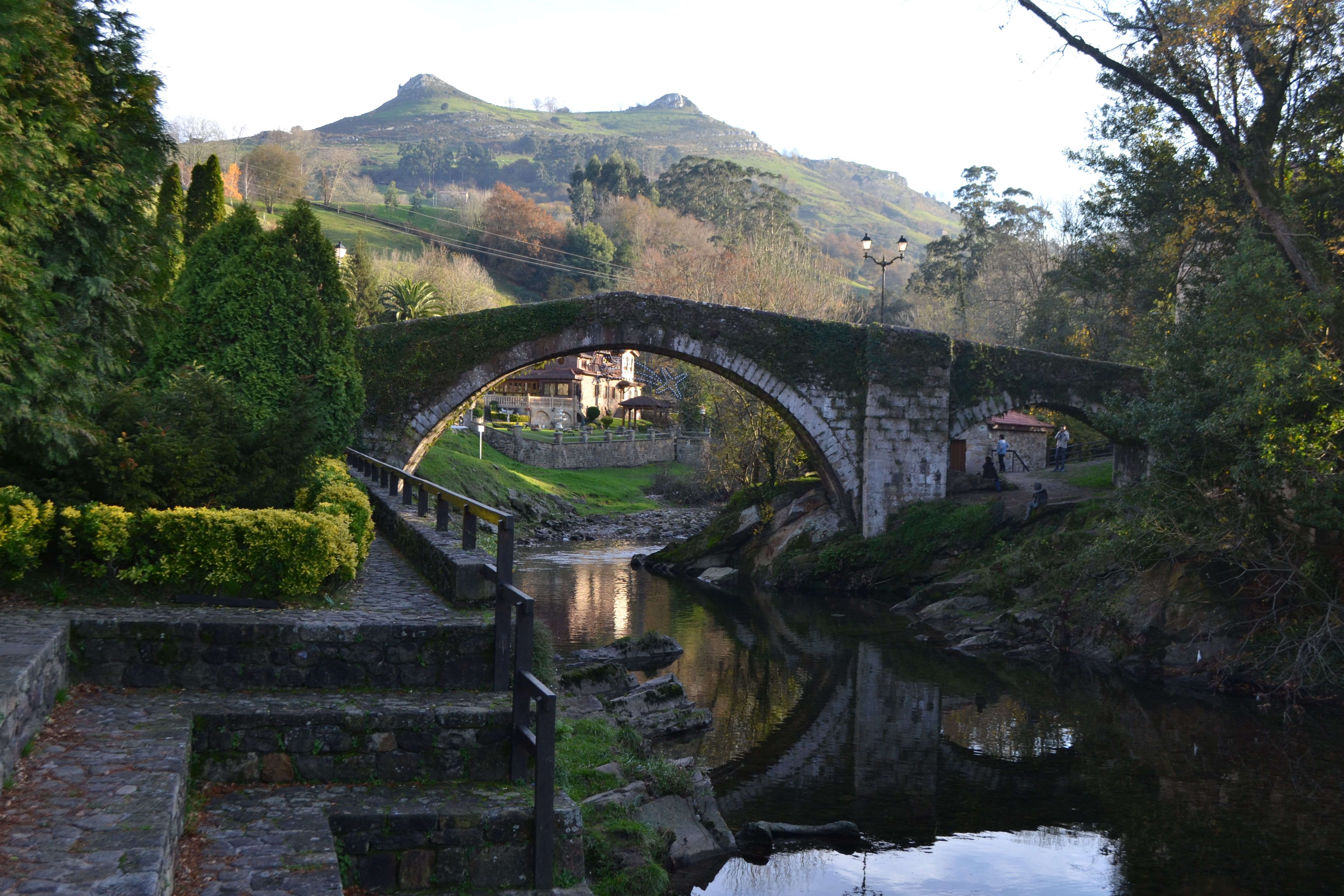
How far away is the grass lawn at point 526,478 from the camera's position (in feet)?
106

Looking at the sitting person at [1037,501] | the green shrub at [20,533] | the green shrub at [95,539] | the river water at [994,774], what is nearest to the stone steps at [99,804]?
the green shrub at [95,539]

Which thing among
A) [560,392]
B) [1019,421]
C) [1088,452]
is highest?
[1019,421]

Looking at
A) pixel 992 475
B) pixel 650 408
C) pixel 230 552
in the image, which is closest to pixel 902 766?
pixel 230 552

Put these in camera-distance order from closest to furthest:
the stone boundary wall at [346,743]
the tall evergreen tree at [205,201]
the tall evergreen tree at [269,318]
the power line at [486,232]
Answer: the stone boundary wall at [346,743] → the tall evergreen tree at [269,318] → the tall evergreen tree at [205,201] → the power line at [486,232]

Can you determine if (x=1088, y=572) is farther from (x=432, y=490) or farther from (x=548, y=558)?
(x=548, y=558)

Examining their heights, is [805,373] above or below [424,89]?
below

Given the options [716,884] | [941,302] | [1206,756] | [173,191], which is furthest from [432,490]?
[941,302]

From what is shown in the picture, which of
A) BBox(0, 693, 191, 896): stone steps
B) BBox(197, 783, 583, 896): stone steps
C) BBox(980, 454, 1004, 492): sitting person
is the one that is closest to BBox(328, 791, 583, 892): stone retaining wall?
BBox(197, 783, 583, 896): stone steps

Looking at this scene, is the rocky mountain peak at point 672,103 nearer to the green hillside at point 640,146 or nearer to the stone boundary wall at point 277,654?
the green hillside at point 640,146

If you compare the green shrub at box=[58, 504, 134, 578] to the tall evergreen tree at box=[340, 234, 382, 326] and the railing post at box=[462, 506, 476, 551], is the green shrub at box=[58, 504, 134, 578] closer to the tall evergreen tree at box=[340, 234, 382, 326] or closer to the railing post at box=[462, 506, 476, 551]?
the railing post at box=[462, 506, 476, 551]

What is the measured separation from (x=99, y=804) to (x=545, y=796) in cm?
191

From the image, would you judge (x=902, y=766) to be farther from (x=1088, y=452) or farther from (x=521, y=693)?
(x=1088, y=452)

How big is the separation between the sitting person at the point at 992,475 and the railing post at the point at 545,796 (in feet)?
65.8

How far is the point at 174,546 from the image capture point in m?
6.48
